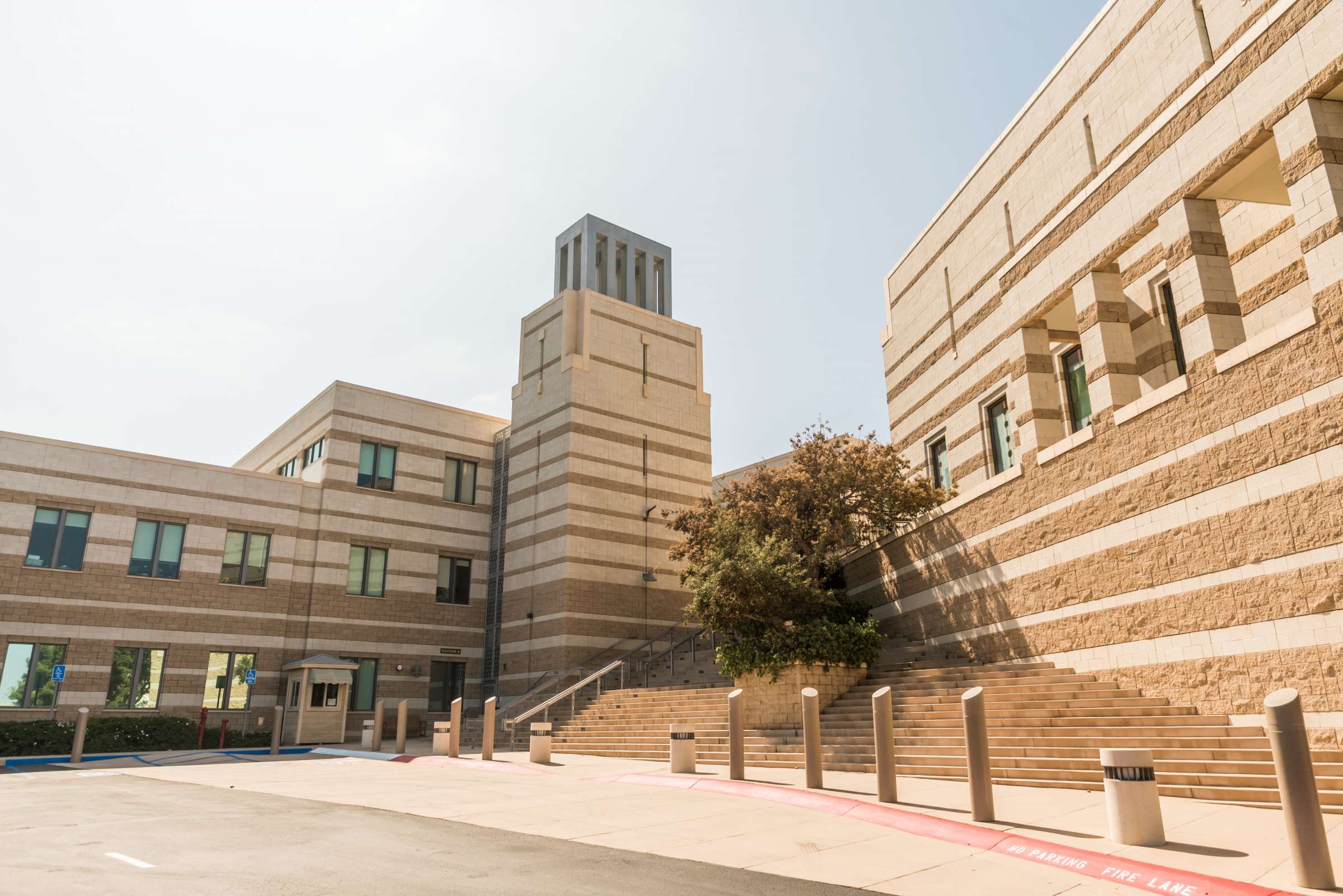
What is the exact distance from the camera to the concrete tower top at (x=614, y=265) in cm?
3650

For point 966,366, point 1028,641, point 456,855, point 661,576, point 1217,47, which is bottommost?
point 456,855

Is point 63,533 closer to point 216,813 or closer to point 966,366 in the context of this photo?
point 216,813

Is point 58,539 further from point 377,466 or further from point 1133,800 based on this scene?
point 1133,800

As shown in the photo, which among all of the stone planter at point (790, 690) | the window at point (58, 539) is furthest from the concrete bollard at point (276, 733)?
the stone planter at point (790, 690)

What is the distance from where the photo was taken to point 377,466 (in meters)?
33.9

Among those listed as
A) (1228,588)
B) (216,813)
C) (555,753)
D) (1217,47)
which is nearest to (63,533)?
(555,753)

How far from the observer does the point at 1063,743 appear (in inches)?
514

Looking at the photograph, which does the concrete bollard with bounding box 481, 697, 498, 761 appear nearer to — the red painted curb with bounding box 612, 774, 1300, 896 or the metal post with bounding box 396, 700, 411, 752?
Result: the metal post with bounding box 396, 700, 411, 752

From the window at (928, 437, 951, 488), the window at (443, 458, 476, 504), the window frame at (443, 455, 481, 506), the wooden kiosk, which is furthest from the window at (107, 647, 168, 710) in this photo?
the window at (928, 437, 951, 488)

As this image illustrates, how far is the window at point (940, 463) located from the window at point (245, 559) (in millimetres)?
22319

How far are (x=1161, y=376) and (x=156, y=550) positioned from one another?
29.2 metres

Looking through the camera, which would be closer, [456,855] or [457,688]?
[456,855]

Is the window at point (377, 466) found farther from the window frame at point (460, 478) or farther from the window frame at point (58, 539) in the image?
the window frame at point (58, 539)

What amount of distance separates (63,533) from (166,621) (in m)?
4.06
